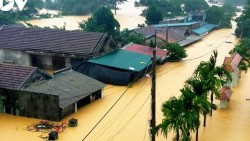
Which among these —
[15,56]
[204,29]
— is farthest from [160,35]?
[15,56]

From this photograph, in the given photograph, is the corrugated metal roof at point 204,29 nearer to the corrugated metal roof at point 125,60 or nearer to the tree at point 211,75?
the corrugated metal roof at point 125,60

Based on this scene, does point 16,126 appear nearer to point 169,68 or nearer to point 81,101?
point 81,101

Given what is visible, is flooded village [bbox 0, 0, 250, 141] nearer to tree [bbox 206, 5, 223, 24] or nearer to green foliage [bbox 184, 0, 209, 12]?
tree [bbox 206, 5, 223, 24]

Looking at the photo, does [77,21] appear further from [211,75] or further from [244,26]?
[211,75]

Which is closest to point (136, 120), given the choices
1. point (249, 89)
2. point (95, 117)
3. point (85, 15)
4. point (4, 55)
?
point (95, 117)

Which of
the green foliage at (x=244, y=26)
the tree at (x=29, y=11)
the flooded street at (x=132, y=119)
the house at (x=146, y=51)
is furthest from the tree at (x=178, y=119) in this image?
the tree at (x=29, y=11)

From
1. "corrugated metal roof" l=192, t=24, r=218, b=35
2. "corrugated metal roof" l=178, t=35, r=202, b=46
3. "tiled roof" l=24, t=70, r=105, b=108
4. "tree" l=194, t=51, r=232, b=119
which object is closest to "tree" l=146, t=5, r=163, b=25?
"corrugated metal roof" l=192, t=24, r=218, b=35
